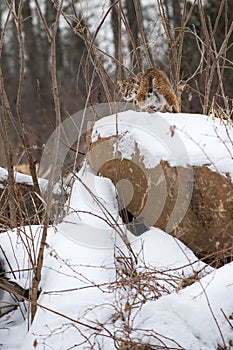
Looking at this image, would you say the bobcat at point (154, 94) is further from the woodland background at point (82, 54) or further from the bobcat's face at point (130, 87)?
the woodland background at point (82, 54)

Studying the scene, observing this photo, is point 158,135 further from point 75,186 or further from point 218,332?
point 218,332

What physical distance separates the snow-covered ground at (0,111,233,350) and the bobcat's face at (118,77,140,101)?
17 centimetres

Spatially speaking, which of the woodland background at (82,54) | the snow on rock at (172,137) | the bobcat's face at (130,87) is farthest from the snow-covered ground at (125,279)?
the woodland background at (82,54)

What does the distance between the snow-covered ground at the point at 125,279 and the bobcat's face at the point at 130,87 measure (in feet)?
0.57

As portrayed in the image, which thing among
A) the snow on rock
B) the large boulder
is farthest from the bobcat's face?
the large boulder

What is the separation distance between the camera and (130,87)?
10.8ft

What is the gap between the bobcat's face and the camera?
3279 mm

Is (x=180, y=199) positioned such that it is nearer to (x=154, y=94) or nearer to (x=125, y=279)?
(x=125, y=279)

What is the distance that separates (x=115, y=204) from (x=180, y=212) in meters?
0.41

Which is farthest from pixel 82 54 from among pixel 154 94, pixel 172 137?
pixel 172 137

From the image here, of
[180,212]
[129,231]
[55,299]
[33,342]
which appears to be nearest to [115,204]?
[129,231]

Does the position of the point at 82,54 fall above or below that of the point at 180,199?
above

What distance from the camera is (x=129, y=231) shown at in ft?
9.56

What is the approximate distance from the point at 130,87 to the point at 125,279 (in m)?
1.34
